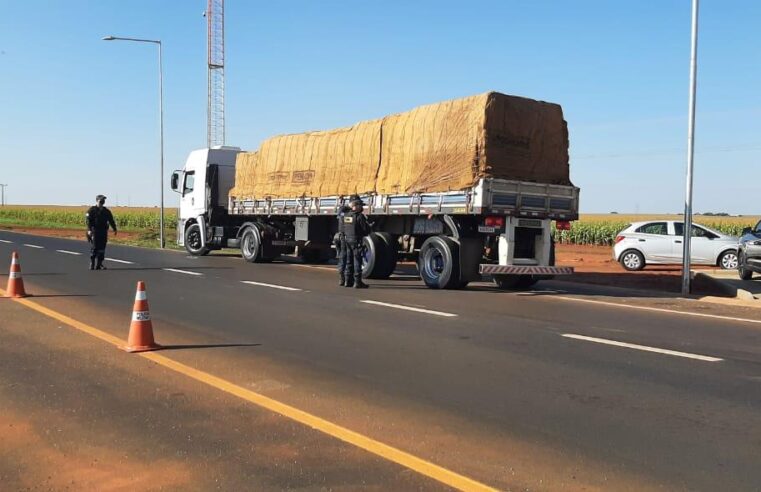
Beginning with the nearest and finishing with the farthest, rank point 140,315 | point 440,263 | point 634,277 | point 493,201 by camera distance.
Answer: point 140,315, point 493,201, point 440,263, point 634,277

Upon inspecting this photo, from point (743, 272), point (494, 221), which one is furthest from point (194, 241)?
point (743, 272)

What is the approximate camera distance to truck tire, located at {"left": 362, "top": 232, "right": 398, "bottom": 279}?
1614 cm

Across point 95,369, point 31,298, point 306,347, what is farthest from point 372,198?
point 95,369

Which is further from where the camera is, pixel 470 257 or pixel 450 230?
pixel 450 230

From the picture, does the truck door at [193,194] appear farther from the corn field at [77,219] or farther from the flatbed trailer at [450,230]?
the corn field at [77,219]

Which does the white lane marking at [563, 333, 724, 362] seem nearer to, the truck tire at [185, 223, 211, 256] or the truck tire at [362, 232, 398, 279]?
the truck tire at [362, 232, 398, 279]

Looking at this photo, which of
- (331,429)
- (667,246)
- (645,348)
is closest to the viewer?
(331,429)

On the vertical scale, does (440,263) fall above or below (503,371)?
above

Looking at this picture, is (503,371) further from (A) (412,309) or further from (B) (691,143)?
(B) (691,143)

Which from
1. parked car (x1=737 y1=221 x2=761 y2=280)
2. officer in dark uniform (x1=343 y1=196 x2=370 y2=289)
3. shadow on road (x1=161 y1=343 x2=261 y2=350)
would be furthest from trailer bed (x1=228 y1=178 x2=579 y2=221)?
shadow on road (x1=161 y1=343 x2=261 y2=350)

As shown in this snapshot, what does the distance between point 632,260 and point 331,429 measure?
18214mm

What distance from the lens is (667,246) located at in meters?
20.7

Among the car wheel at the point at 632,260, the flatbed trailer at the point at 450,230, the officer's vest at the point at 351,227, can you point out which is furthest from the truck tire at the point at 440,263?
the car wheel at the point at 632,260

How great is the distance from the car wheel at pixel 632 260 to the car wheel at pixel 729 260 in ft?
7.56
